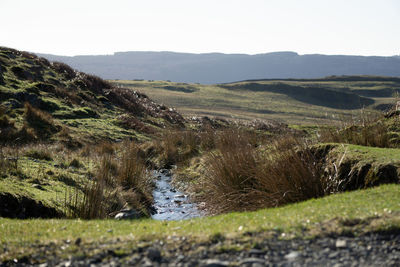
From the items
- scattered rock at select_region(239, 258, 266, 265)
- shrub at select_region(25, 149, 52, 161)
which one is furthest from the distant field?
scattered rock at select_region(239, 258, 266, 265)

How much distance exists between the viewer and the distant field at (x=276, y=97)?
2419 inches

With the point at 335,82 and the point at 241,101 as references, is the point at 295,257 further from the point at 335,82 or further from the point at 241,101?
the point at 335,82

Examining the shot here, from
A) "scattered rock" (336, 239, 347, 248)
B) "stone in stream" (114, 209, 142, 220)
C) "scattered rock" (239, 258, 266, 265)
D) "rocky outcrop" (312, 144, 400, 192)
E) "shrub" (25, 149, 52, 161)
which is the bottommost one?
"stone in stream" (114, 209, 142, 220)

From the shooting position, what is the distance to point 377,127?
11.0 m

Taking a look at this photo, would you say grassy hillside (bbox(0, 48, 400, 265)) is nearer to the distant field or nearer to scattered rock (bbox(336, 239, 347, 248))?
scattered rock (bbox(336, 239, 347, 248))

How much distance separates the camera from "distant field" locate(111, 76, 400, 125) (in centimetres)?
6144

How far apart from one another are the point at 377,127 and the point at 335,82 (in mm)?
111258

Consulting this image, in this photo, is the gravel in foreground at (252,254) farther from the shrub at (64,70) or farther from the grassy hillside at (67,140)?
the shrub at (64,70)

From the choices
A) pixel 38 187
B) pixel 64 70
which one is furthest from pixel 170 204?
pixel 64 70

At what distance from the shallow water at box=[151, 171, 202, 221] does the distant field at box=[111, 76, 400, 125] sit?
41186 mm

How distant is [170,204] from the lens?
36.1 ft

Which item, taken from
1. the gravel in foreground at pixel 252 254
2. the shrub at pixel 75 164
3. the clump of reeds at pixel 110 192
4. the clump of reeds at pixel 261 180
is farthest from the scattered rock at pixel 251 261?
the shrub at pixel 75 164

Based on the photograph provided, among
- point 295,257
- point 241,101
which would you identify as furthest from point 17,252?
point 241,101

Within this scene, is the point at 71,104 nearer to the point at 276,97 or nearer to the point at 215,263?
the point at 215,263
